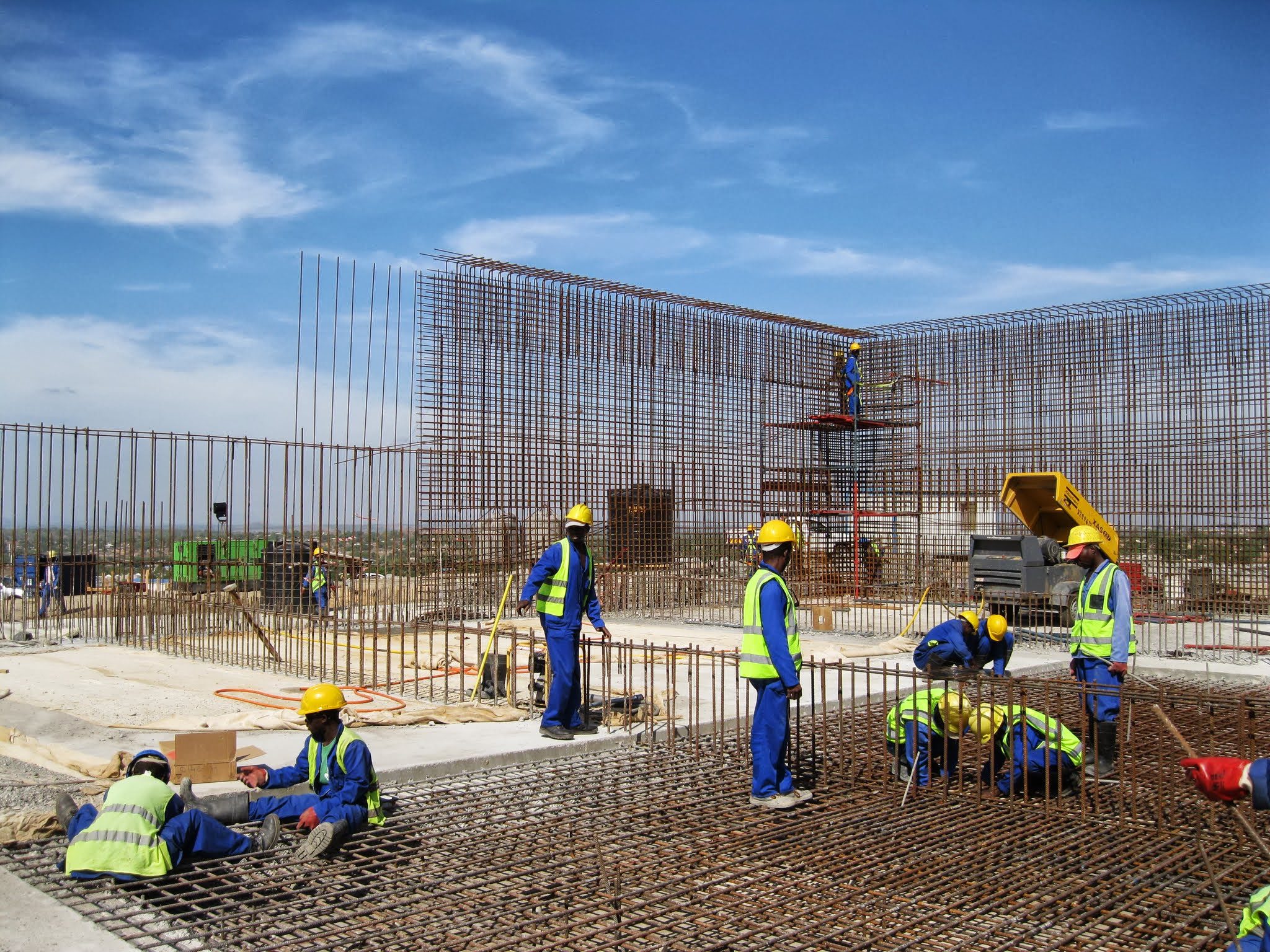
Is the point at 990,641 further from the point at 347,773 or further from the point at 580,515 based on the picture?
the point at 347,773

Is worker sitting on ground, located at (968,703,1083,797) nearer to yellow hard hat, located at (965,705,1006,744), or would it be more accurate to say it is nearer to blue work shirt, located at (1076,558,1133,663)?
yellow hard hat, located at (965,705,1006,744)

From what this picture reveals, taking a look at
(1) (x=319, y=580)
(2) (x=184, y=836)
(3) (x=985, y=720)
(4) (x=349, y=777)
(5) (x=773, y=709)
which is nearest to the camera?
(2) (x=184, y=836)

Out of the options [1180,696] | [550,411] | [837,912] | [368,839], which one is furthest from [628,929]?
[550,411]

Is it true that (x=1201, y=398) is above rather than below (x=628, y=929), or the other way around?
above

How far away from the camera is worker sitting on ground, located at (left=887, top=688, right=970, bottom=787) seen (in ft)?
21.4

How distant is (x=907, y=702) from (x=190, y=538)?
11.8m

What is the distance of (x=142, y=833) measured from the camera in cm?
479

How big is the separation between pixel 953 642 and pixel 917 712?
110 cm

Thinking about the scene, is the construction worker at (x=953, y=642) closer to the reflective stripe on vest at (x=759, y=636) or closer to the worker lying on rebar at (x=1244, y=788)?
the reflective stripe on vest at (x=759, y=636)

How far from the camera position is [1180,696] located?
594 cm

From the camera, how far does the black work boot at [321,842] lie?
5059 millimetres

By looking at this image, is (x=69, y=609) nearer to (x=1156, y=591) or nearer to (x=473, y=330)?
(x=473, y=330)

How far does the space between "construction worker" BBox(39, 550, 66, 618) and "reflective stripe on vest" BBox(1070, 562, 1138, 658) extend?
12.6 m

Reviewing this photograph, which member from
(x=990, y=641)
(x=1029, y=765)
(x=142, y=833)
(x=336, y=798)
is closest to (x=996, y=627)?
(x=990, y=641)
